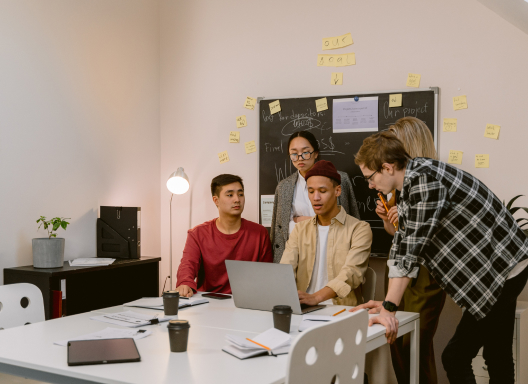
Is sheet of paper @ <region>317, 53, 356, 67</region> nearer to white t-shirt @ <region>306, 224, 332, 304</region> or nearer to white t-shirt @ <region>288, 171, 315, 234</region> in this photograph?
white t-shirt @ <region>288, 171, 315, 234</region>

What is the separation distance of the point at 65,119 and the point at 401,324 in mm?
2472

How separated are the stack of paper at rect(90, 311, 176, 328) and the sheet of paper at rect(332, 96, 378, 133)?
198 centimetres

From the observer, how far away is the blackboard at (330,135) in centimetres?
328

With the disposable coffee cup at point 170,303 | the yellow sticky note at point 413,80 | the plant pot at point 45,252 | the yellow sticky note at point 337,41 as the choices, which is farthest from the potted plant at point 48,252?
the yellow sticky note at point 413,80

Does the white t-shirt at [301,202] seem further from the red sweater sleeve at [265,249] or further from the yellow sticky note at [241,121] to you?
the yellow sticky note at [241,121]

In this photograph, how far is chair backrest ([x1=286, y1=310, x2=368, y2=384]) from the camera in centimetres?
116

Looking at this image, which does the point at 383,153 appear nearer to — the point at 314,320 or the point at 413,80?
the point at 314,320

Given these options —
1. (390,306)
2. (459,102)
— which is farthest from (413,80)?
(390,306)

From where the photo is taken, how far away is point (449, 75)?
3215 millimetres

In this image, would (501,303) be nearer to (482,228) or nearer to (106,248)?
(482,228)

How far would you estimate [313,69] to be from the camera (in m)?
3.61

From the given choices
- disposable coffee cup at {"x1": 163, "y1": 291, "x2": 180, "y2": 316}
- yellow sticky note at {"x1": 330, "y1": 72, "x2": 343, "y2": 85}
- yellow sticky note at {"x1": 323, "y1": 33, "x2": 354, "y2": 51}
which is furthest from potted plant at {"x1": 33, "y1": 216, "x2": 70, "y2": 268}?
yellow sticky note at {"x1": 323, "y1": 33, "x2": 354, "y2": 51}

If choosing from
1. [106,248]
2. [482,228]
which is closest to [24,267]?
[106,248]

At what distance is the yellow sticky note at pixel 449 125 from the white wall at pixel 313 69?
0.11 feet
